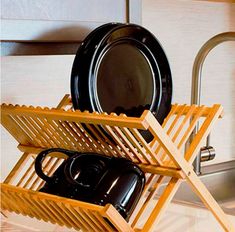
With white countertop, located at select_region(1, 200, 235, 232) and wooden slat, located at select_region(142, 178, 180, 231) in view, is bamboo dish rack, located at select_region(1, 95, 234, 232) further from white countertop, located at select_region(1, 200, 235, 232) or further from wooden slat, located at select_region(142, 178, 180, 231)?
white countertop, located at select_region(1, 200, 235, 232)

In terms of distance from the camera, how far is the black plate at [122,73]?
3.01ft

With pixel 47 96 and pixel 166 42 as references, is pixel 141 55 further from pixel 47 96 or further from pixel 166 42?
pixel 166 42

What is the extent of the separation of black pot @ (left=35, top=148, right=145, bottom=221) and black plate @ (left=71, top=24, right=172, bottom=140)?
116 mm

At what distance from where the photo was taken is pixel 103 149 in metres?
0.94

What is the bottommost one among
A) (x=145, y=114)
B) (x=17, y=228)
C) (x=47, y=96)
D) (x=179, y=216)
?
(x=17, y=228)

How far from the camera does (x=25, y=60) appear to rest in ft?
4.16

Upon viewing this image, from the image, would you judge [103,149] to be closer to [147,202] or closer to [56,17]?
[147,202]

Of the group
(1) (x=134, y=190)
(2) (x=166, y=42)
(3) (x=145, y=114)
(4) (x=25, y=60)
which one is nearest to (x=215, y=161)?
(2) (x=166, y=42)

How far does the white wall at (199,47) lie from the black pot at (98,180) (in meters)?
0.76

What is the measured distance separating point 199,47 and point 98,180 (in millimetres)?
980

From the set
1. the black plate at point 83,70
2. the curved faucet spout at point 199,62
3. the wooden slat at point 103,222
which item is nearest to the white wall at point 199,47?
the curved faucet spout at point 199,62

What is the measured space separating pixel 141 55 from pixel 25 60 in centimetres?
39

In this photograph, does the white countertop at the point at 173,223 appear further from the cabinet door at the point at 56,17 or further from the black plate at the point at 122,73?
the cabinet door at the point at 56,17

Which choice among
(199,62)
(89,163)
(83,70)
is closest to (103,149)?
(89,163)
